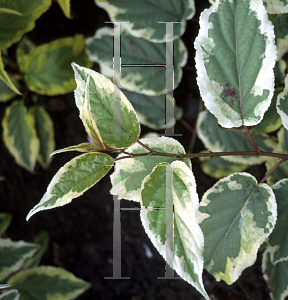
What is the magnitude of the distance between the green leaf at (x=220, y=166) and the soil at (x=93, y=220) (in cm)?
13

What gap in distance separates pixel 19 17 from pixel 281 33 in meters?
0.74

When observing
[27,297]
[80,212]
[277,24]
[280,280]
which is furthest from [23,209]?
[277,24]

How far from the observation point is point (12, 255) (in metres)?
1.04

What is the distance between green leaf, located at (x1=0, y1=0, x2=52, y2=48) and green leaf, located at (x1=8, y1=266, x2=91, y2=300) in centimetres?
81

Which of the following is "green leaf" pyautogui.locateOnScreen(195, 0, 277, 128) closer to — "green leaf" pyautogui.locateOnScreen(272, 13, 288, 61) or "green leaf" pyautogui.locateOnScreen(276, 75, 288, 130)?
"green leaf" pyautogui.locateOnScreen(276, 75, 288, 130)

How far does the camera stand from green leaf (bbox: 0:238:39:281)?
1027 mm

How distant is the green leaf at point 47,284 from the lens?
3.29 feet

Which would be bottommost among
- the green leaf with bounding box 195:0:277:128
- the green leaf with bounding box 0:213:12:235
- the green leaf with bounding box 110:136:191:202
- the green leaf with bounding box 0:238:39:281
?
the green leaf with bounding box 0:238:39:281

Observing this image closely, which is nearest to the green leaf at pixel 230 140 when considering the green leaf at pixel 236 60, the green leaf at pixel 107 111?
the green leaf at pixel 236 60

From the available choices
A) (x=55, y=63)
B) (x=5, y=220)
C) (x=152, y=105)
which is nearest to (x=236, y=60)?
(x=152, y=105)

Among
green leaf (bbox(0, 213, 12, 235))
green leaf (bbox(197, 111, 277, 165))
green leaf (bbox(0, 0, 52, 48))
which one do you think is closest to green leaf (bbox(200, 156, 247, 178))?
green leaf (bbox(197, 111, 277, 165))

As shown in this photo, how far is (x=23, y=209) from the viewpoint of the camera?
1.29 m

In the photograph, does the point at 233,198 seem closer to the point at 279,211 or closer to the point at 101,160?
the point at 279,211

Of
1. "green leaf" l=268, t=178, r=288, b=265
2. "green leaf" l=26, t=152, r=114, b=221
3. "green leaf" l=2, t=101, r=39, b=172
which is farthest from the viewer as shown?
"green leaf" l=2, t=101, r=39, b=172
